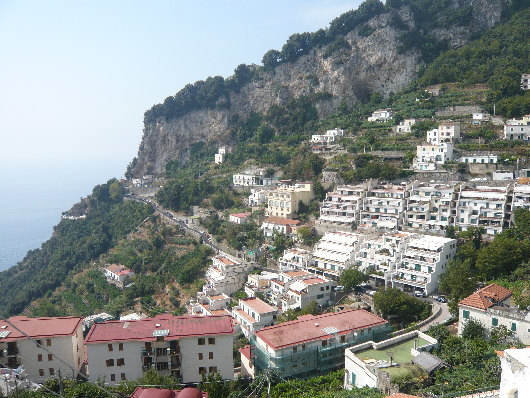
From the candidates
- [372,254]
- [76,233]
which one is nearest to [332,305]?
[372,254]

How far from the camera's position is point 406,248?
85.7 ft

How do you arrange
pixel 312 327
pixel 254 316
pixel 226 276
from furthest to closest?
pixel 226 276 → pixel 254 316 → pixel 312 327

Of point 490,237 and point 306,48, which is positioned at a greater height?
point 306,48

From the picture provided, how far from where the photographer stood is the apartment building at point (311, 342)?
648 inches

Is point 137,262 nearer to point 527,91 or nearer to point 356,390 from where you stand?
point 356,390

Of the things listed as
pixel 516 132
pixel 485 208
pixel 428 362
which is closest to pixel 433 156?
pixel 516 132

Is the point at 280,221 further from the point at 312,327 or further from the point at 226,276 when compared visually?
the point at 312,327

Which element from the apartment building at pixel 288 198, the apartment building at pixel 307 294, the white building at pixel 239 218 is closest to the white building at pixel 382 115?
the apartment building at pixel 288 198

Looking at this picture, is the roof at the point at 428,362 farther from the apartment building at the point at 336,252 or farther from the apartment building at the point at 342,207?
the apartment building at the point at 342,207

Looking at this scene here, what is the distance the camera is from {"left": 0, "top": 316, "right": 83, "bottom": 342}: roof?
1662 centimetres

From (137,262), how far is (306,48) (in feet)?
134

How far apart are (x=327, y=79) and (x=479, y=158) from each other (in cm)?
3039

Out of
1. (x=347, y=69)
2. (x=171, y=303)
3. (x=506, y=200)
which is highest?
(x=347, y=69)

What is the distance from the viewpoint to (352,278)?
2498cm
